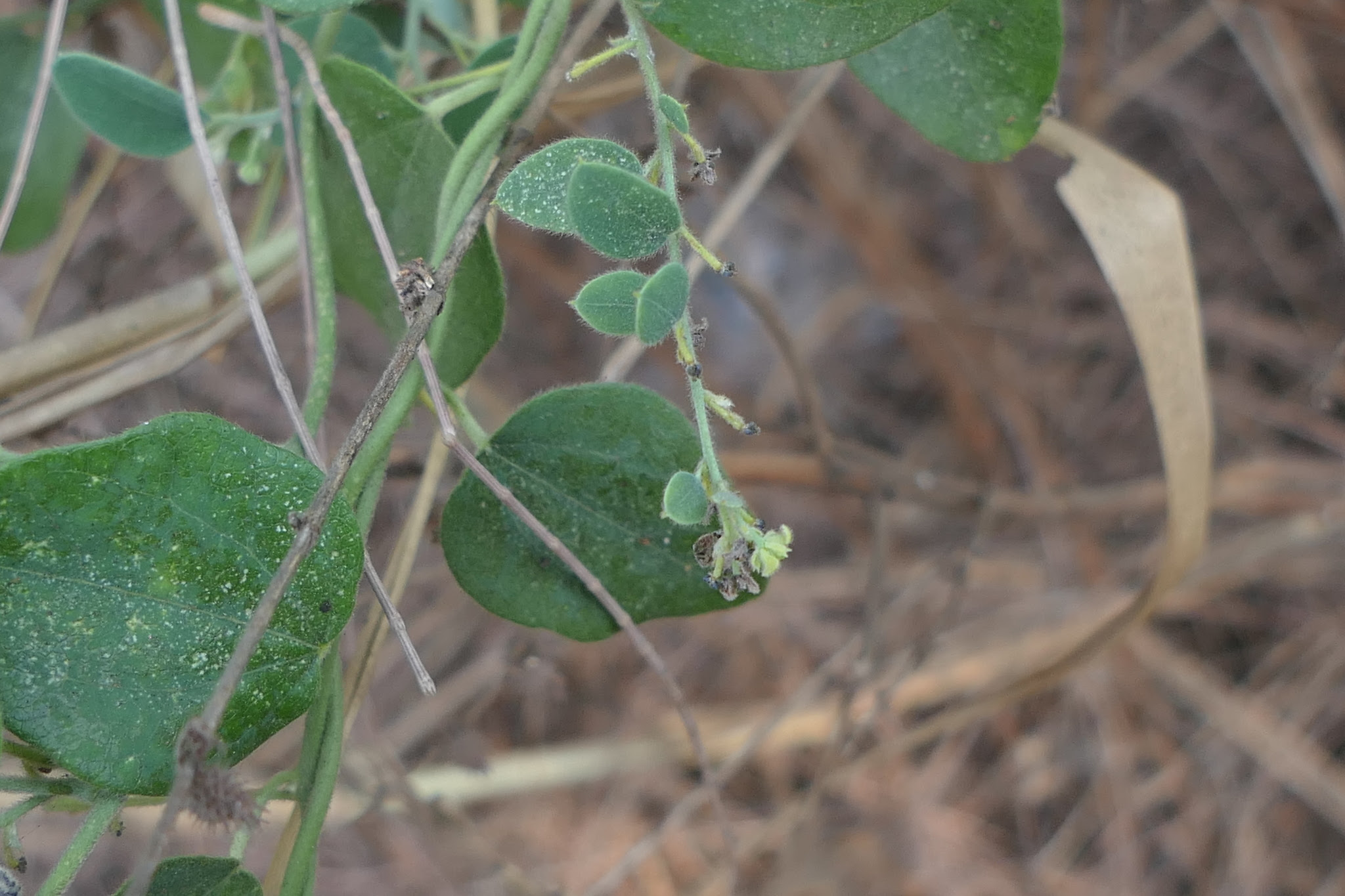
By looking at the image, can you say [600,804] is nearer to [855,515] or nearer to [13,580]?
[855,515]

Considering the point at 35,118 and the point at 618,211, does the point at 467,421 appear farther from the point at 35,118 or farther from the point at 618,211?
the point at 35,118

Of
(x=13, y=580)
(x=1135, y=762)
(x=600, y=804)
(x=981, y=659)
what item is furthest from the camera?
(x=600, y=804)

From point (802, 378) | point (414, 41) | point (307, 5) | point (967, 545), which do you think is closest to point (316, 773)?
point (307, 5)

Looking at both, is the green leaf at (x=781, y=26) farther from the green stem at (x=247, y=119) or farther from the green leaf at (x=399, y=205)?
the green stem at (x=247, y=119)

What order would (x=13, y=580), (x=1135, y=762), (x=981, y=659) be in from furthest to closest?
(x=1135, y=762) < (x=981, y=659) < (x=13, y=580)

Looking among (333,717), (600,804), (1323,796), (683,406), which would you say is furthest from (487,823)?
(1323,796)

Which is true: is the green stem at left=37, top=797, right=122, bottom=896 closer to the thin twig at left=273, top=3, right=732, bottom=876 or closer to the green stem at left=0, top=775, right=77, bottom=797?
the green stem at left=0, top=775, right=77, bottom=797
